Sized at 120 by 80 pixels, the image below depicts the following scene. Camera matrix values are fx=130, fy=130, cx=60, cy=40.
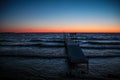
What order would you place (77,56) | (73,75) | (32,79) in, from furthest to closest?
(77,56), (73,75), (32,79)

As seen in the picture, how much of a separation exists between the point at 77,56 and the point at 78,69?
0.88 metres

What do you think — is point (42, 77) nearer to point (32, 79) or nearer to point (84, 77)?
point (32, 79)

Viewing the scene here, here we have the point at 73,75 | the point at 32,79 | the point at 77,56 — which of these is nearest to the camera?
the point at 32,79

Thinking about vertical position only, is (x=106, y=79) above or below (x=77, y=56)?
below

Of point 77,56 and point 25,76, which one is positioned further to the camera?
point 77,56

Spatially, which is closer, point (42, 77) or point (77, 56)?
point (42, 77)

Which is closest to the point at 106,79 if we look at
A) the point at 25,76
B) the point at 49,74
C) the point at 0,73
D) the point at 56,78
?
the point at 56,78

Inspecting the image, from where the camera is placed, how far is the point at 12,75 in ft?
20.5

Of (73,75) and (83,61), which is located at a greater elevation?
(83,61)

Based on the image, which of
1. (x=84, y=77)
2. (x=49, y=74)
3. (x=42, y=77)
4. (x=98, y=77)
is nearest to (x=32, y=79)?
(x=42, y=77)

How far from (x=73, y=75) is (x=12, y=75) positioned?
2932 millimetres

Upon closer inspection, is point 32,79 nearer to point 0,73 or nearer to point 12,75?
point 12,75

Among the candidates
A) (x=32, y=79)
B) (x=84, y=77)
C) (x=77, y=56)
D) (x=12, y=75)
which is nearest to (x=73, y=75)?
(x=84, y=77)

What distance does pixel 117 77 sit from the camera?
19.8 feet
